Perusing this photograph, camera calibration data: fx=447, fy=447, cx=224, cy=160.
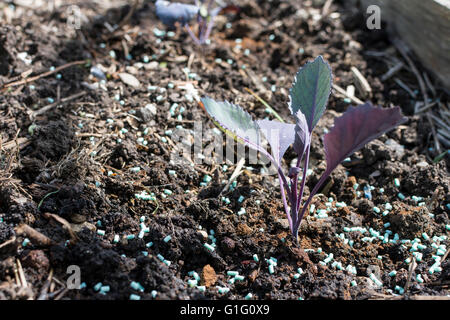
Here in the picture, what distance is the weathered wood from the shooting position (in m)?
2.08

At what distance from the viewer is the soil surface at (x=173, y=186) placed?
1331 millimetres

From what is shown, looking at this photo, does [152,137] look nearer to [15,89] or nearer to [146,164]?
[146,164]

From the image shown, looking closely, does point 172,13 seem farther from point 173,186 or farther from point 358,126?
point 358,126

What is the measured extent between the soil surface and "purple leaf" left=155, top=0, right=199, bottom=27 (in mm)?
224

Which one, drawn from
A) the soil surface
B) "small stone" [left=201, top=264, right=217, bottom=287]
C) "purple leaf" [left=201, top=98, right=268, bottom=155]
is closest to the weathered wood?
the soil surface

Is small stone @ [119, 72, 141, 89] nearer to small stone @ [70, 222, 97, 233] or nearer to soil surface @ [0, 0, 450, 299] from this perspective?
soil surface @ [0, 0, 450, 299]

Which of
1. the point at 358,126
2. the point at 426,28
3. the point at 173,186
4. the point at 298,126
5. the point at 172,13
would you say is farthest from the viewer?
the point at 426,28

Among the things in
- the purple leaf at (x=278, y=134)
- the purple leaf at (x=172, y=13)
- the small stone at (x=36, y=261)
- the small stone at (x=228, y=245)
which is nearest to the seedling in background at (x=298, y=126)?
the purple leaf at (x=278, y=134)

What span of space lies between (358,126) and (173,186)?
69 centimetres

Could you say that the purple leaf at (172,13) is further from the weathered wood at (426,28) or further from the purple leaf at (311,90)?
the weathered wood at (426,28)

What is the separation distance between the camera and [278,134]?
142 centimetres

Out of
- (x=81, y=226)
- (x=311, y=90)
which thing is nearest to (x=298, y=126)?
(x=311, y=90)

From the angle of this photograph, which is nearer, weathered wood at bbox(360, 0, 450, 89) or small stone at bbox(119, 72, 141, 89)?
small stone at bbox(119, 72, 141, 89)

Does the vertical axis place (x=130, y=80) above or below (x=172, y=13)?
below
